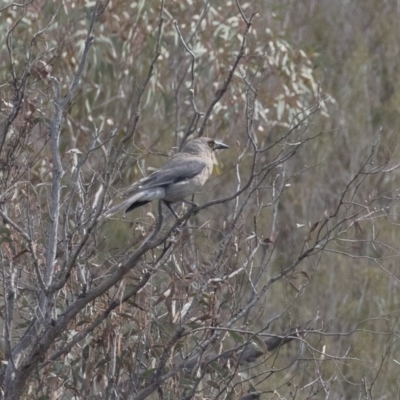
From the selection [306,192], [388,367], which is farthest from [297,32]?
[388,367]

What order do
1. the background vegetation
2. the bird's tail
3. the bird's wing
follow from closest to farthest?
the background vegetation
the bird's tail
the bird's wing

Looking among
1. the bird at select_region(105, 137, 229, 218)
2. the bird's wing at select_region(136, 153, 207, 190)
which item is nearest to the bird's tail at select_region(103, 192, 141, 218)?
the bird at select_region(105, 137, 229, 218)

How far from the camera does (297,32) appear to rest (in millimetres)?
17656

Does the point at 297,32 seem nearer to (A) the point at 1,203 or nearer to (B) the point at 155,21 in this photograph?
(B) the point at 155,21

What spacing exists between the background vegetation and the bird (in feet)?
0.51

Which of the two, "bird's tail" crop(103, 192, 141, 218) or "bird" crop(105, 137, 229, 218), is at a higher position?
"bird's tail" crop(103, 192, 141, 218)

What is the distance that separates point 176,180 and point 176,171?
0.10 meters

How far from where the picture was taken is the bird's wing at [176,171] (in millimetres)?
6320

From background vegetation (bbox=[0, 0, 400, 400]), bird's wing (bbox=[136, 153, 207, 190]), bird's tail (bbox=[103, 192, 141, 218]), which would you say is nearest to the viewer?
background vegetation (bbox=[0, 0, 400, 400])

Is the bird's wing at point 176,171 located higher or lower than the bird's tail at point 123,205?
lower

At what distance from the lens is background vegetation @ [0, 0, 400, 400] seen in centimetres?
488

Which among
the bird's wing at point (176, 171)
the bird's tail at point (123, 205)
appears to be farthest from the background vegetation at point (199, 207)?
the bird's wing at point (176, 171)

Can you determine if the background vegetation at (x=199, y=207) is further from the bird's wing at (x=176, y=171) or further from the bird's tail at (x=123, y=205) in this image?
the bird's wing at (x=176, y=171)

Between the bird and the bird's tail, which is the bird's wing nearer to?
the bird
